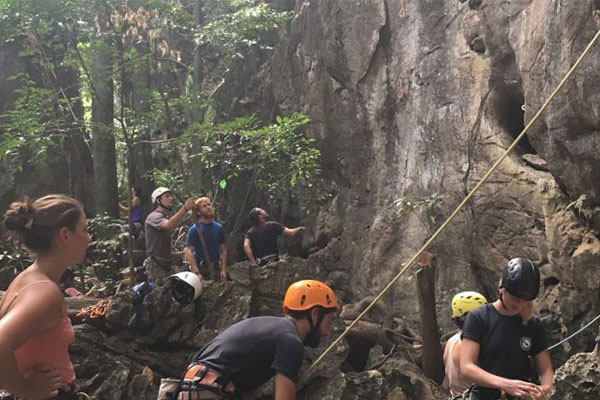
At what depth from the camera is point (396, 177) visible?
10.5m

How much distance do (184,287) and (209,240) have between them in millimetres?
1516

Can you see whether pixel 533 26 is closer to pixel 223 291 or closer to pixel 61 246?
pixel 223 291

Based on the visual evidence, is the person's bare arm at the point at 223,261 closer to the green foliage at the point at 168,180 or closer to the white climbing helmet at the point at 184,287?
the white climbing helmet at the point at 184,287

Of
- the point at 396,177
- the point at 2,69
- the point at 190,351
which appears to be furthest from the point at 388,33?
the point at 2,69

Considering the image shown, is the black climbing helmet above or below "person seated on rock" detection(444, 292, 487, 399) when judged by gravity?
above

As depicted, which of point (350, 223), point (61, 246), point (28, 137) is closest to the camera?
point (61, 246)

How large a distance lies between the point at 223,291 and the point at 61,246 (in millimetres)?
5106

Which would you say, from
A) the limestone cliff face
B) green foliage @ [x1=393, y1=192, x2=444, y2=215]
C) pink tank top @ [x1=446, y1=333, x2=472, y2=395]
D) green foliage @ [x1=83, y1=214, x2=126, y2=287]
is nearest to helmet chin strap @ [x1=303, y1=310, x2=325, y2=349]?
pink tank top @ [x1=446, y1=333, x2=472, y2=395]

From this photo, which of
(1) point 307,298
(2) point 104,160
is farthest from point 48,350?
(2) point 104,160

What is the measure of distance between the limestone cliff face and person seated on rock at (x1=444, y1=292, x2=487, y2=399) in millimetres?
1957

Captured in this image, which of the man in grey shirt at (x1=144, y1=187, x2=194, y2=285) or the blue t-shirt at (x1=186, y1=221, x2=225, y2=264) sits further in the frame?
the blue t-shirt at (x1=186, y1=221, x2=225, y2=264)

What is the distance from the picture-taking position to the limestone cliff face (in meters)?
6.15

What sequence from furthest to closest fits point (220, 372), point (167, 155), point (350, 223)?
1. point (167, 155)
2. point (350, 223)
3. point (220, 372)

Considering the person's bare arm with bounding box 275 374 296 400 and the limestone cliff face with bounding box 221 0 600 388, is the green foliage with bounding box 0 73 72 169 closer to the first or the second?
the limestone cliff face with bounding box 221 0 600 388
